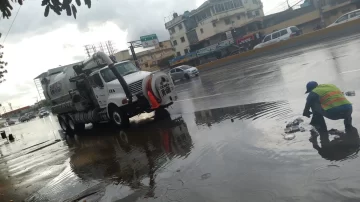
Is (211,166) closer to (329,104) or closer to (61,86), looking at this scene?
(329,104)

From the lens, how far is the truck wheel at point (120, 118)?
12.0 meters

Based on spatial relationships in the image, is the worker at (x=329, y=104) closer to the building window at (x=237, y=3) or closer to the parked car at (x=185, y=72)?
the parked car at (x=185, y=72)

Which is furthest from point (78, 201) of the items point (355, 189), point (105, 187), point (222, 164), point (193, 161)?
point (355, 189)

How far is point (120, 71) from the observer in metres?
12.5

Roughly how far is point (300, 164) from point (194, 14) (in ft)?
189

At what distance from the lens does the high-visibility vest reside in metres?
5.25

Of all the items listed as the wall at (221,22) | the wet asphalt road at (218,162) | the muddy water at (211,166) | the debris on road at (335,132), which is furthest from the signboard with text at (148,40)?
the debris on road at (335,132)

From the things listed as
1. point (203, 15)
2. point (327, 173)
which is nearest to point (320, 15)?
point (203, 15)

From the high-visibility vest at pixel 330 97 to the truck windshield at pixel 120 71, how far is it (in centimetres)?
844

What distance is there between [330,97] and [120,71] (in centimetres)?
883

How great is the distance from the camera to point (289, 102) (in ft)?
27.8

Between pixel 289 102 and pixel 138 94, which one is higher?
pixel 138 94

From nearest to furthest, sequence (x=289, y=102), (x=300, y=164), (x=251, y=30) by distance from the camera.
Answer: (x=300, y=164) < (x=289, y=102) < (x=251, y=30)

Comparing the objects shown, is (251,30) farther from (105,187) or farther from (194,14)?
(105,187)
